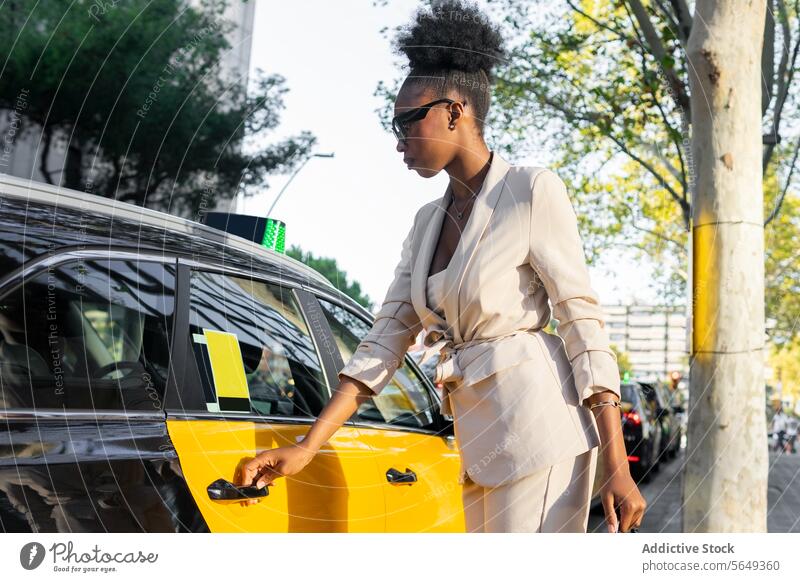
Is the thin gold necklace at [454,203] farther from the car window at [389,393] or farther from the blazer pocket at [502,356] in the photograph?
the car window at [389,393]

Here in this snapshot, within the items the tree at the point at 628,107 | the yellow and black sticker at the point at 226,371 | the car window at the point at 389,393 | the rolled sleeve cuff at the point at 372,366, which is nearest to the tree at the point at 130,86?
the tree at the point at 628,107

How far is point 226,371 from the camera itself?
8.88ft

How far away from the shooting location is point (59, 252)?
2.26 metres

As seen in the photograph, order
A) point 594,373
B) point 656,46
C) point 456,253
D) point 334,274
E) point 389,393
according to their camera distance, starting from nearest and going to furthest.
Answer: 1. point 594,373
2. point 456,253
3. point 389,393
4. point 334,274
5. point 656,46

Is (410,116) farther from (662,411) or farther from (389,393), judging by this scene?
(662,411)

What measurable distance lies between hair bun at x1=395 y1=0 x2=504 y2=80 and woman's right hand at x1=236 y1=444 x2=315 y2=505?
3.36 ft

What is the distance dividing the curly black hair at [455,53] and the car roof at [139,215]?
88 cm

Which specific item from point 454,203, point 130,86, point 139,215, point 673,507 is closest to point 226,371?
point 139,215

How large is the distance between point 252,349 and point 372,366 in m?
0.59

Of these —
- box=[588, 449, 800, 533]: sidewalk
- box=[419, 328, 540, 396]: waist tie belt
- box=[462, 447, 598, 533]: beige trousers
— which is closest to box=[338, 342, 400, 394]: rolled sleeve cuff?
box=[419, 328, 540, 396]: waist tie belt
